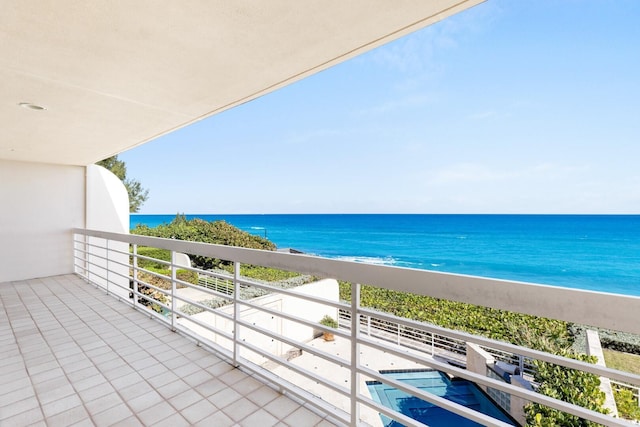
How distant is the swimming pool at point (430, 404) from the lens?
5229 millimetres

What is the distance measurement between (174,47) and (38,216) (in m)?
5.68

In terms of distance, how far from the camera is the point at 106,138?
3766 millimetres

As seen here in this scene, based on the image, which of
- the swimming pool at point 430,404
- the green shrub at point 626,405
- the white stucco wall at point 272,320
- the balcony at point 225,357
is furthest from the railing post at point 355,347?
the white stucco wall at point 272,320

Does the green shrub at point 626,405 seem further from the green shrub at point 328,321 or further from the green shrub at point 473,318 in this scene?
the green shrub at point 328,321

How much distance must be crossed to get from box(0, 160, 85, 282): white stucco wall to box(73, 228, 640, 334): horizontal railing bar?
19.9 feet

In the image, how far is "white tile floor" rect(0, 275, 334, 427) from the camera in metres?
1.71

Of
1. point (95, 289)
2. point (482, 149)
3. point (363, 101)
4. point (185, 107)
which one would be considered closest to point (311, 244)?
point (363, 101)

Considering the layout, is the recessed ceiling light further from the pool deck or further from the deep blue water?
the deep blue water

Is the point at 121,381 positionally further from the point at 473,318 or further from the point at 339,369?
the point at 473,318

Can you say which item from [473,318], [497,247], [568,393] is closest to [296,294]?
[568,393]

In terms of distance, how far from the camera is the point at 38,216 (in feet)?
17.8

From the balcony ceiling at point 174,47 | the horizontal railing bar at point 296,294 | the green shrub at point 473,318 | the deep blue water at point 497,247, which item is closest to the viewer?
the balcony ceiling at point 174,47


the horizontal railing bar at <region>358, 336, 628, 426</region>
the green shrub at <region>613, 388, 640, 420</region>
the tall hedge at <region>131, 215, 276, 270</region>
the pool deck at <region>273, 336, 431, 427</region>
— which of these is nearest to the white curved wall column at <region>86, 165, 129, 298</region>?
the pool deck at <region>273, 336, 431, 427</region>

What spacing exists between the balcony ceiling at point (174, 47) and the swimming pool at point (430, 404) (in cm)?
561
